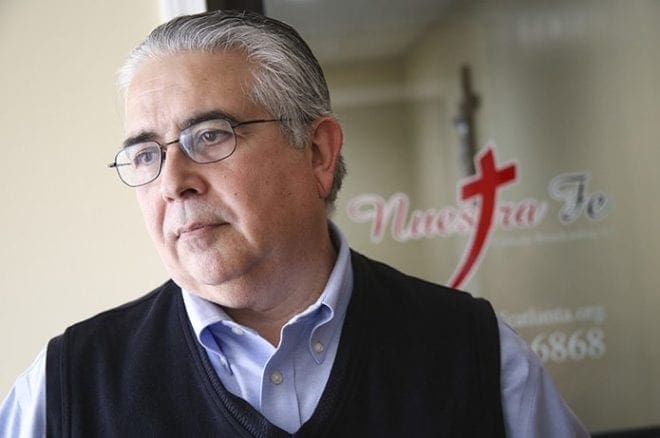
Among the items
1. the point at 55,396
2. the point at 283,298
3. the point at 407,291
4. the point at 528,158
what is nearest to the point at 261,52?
the point at 283,298

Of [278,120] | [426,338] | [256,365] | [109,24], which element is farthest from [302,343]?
[109,24]

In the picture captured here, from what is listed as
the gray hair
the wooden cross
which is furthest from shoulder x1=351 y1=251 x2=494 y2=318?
the wooden cross

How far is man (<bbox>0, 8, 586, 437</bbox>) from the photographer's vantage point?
144 centimetres

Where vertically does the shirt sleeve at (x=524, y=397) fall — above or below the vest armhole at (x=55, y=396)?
below

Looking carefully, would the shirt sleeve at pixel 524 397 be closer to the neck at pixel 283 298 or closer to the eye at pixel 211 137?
the neck at pixel 283 298

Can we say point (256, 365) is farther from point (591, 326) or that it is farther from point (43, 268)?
point (591, 326)

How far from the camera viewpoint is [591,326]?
267 centimetres

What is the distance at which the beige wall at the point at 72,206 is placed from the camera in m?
2.06

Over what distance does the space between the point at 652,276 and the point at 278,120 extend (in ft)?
5.22

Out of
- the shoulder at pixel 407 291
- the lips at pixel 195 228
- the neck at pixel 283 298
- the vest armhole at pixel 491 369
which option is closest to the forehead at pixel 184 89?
the lips at pixel 195 228

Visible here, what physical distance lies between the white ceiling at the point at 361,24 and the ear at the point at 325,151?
0.99 meters

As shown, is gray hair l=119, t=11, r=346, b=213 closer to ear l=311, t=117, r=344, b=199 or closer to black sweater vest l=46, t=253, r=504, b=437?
ear l=311, t=117, r=344, b=199

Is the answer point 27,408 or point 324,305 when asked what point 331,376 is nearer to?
point 324,305

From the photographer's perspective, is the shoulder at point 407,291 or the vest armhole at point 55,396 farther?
the shoulder at point 407,291
